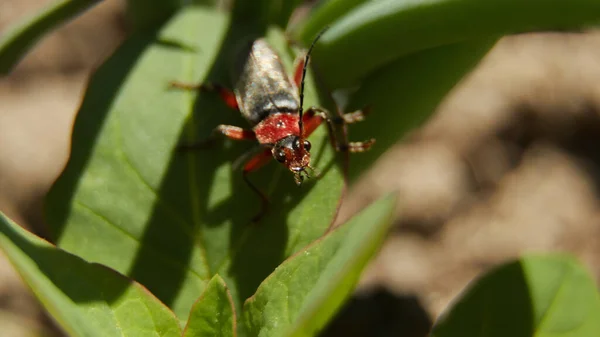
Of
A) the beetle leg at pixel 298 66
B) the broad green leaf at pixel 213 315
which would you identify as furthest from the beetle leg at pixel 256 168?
the broad green leaf at pixel 213 315

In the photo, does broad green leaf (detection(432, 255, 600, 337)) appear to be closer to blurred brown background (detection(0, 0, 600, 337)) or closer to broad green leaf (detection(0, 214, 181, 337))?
broad green leaf (detection(0, 214, 181, 337))

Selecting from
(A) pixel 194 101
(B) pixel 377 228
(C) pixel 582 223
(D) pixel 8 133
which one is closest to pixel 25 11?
(D) pixel 8 133

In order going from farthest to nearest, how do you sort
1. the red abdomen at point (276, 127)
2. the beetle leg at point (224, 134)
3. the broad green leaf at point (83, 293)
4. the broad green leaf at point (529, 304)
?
the red abdomen at point (276, 127) → the beetle leg at point (224, 134) → the broad green leaf at point (529, 304) → the broad green leaf at point (83, 293)

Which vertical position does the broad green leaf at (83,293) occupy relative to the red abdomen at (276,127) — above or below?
above

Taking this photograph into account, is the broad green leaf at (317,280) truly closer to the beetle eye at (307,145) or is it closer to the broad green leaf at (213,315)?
the broad green leaf at (213,315)

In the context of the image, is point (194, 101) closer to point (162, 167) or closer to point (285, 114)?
point (162, 167)

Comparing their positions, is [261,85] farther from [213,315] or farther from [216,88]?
[213,315]
